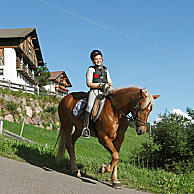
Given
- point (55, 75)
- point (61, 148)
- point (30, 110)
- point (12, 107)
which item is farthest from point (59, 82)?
point (61, 148)

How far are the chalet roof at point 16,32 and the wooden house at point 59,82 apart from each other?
2787 centimetres

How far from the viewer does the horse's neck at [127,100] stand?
5.45 meters

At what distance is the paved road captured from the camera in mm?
4562

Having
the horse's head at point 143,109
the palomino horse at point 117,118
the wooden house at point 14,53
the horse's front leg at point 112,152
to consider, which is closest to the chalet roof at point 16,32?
the wooden house at point 14,53

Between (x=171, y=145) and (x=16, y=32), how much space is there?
38.9 m

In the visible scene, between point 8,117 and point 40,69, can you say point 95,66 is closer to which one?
point 8,117

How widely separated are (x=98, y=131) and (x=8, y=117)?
21.7 m

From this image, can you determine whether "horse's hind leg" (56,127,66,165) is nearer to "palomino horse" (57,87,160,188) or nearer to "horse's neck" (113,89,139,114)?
"palomino horse" (57,87,160,188)

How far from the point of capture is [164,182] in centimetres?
562

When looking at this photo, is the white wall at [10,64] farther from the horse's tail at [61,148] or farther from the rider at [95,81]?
the rider at [95,81]

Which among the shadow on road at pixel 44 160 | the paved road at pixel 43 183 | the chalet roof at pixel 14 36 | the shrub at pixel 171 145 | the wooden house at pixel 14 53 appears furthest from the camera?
the chalet roof at pixel 14 36

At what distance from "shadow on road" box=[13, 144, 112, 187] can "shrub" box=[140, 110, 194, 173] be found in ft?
10.6

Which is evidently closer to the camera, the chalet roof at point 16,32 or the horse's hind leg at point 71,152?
A: the horse's hind leg at point 71,152

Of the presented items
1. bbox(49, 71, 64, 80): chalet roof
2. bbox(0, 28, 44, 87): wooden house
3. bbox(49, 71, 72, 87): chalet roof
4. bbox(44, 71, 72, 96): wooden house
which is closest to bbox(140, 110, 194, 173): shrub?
bbox(0, 28, 44, 87): wooden house
